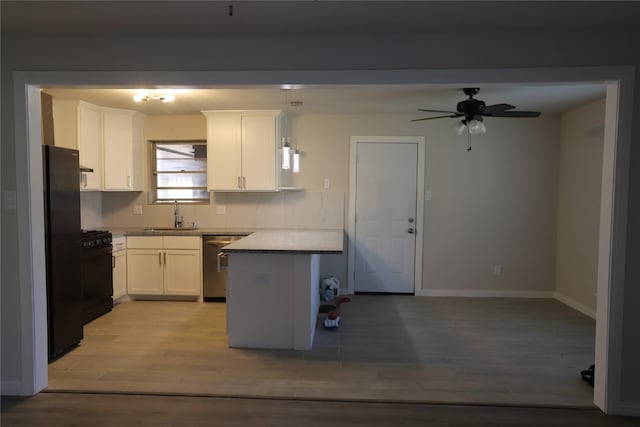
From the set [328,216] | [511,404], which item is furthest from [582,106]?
[511,404]

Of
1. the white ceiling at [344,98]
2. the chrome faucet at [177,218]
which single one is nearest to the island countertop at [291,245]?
the white ceiling at [344,98]

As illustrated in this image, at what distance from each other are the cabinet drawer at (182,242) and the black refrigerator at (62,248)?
127 cm

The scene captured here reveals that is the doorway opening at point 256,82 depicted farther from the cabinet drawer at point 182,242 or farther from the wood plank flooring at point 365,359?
the cabinet drawer at point 182,242

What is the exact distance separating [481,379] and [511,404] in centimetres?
30

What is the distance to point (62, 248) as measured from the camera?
2.90 m

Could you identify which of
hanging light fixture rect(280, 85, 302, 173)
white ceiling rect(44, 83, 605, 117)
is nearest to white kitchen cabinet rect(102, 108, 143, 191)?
white ceiling rect(44, 83, 605, 117)

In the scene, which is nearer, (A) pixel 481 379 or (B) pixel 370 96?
(A) pixel 481 379

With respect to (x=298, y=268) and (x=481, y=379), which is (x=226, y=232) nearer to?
(x=298, y=268)

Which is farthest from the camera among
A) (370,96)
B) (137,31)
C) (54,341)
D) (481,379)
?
(370,96)

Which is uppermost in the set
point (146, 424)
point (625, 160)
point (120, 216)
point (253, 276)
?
point (625, 160)

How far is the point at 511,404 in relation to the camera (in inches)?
92.0

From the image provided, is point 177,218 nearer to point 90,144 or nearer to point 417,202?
point 90,144

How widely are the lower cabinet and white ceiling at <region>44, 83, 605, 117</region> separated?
5.23 ft

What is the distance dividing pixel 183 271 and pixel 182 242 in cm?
36
